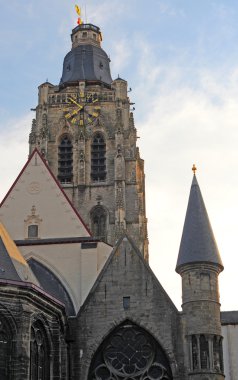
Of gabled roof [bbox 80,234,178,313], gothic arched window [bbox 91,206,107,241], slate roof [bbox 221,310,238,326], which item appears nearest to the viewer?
gabled roof [bbox 80,234,178,313]

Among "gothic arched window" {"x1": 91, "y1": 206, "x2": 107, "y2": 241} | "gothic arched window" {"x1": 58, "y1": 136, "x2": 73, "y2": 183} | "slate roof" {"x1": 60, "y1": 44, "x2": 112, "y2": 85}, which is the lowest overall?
"gothic arched window" {"x1": 91, "y1": 206, "x2": 107, "y2": 241}

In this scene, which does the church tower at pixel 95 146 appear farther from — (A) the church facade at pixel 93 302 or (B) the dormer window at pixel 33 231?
(B) the dormer window at pixel 33 231

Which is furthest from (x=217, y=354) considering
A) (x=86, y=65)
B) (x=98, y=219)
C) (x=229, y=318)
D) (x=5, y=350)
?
(x=86, y=65)

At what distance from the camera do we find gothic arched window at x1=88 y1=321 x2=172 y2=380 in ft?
72.3

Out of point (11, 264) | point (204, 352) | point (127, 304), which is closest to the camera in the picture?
point (11, 264)

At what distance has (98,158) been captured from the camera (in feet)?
162

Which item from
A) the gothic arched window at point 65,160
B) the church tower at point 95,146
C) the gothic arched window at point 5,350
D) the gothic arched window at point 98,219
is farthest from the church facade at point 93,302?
the gothic arched window at point 65,160

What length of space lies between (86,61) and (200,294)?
34826 mm

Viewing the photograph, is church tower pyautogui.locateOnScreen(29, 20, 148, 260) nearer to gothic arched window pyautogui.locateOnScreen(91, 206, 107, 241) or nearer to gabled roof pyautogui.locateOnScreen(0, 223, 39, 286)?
gothic arched window pyautogui.locateOnScreen(91, 206, 107, 241)

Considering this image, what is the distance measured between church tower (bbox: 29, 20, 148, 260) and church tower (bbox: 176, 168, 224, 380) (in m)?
21.5

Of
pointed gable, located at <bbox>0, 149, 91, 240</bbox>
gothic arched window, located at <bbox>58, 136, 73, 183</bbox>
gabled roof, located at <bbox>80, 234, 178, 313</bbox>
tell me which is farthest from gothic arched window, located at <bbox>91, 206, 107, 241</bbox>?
gabled roof, located at <bbox>80, 234, 178, 313</bbox>

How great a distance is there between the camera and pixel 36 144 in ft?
161

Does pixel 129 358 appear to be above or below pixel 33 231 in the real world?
below

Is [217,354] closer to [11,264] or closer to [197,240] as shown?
[197,240]
